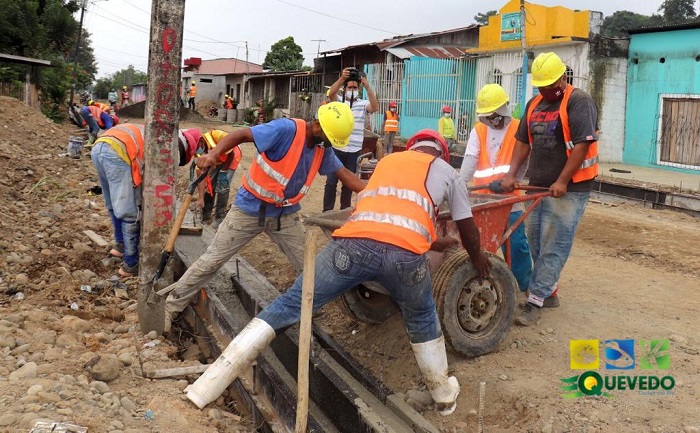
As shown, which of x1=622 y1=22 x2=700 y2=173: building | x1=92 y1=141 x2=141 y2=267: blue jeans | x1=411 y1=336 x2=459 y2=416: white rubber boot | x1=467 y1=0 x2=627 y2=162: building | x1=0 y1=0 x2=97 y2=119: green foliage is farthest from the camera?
x1=0 y1=0 x2=97 y2=119: green foliage

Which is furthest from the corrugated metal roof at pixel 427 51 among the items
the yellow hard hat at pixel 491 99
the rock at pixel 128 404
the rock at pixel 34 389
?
the rock at pixel 34 389

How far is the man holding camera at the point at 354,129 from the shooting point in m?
7.37

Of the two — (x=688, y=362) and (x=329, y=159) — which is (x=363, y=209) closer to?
(x=329, y=159)

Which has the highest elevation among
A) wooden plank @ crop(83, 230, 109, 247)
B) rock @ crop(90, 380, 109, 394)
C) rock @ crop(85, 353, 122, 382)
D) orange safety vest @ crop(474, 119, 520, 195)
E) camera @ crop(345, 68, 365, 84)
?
camera @ crop(345, 68, 365, 84)

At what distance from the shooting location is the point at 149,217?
467 centimetres

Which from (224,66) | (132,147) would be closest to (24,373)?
(132,147)

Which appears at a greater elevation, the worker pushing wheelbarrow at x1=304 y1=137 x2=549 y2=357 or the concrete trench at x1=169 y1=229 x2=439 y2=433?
the worker pushing wheelbarrow at x1=304 y1=137 x2=549 y2=357

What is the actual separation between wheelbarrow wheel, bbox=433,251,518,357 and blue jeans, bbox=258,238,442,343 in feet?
1.23

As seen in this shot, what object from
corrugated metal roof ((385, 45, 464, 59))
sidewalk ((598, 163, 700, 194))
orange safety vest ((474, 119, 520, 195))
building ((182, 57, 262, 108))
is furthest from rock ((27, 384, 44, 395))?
building ((182, 57, 262, 108))

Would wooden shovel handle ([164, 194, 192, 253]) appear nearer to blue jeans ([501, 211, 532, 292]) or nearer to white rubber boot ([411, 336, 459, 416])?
white rubber boot ([411, 336, 459, 416])

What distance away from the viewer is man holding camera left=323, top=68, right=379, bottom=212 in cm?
737

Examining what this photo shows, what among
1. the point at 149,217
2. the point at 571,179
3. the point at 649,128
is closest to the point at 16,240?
the point at 149,217

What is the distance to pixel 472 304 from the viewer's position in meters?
4.23

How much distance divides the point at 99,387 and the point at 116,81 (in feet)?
278
